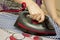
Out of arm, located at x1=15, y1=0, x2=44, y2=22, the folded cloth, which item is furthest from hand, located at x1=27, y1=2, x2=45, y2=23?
the folded cloth

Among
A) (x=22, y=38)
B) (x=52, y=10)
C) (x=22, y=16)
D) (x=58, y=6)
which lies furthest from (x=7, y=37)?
(x=58, y=6)

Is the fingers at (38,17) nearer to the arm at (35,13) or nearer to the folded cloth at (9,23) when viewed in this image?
the arm at (35,13)

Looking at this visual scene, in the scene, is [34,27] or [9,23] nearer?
[34,27]

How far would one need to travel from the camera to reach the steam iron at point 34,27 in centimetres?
78

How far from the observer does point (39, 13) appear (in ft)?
2.88

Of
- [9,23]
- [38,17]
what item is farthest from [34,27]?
[9,23]

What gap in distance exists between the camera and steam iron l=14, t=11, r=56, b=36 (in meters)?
0.78

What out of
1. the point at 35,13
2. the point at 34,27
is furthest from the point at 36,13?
the point at 34,27

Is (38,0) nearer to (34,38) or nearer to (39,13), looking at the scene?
(39,13)

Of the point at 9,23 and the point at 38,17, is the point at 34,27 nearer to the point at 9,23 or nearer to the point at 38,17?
the point at 38,17

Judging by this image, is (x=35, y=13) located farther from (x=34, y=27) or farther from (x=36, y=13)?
(x=34, y=27)

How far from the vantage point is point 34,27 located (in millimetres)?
788

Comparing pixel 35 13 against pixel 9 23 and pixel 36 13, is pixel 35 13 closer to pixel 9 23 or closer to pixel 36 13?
pixel 36 13

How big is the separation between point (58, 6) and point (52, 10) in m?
0.26
